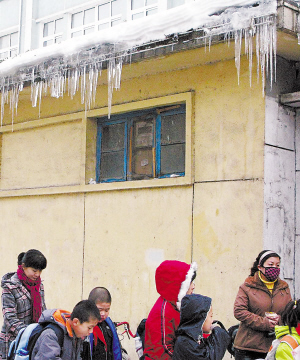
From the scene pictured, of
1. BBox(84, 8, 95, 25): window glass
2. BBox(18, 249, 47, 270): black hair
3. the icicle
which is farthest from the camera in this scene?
BBox(84, 8, 95, 25): window glass

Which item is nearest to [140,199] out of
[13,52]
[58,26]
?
[58,26]

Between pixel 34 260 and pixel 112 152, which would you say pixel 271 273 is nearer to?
pixel 34 260

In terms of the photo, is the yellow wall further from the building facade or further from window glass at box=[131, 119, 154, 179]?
window glass at box=[131, 119, 154, 179]

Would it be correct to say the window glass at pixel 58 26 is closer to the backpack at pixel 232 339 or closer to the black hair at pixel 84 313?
the backpack at pixel 232 339

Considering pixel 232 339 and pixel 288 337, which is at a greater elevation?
pixel 288 337

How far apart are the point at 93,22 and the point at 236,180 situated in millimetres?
5287

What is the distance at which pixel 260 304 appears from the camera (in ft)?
17.6

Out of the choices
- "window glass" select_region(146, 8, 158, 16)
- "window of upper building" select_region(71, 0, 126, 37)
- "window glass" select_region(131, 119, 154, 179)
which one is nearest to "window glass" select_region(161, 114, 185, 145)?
"window glass" select_region(131, 119, 154, 179)

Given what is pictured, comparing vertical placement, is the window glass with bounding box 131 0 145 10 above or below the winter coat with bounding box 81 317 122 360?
above

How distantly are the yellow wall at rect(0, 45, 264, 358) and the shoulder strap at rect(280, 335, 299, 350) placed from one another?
2.82m

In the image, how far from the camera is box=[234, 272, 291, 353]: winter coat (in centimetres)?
531

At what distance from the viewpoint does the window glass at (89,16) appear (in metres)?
10.6

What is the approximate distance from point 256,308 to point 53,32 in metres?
7.84

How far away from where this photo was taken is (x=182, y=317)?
3.47 metres
